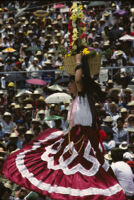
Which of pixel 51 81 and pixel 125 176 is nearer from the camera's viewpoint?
pixel 125 176

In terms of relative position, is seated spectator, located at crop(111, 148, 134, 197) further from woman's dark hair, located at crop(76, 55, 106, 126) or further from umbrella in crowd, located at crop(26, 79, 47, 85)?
umbrella in crowd, located at crop(26, 79, 47, 85)

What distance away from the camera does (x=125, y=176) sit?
5.25 meters

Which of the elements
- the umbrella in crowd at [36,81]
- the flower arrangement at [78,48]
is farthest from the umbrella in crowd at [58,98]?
the flower arrangement at [78,48]

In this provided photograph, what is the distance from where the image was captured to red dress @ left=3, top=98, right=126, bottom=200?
480 centimetres

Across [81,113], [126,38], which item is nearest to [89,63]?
[81,113]

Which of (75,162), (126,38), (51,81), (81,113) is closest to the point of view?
(75,162)

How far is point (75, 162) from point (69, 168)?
116mm

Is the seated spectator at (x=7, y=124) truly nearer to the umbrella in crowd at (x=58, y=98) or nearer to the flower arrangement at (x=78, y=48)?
the umbrella in crowd at (x=58, y=98)

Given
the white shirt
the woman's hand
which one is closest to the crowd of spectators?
the white shirt

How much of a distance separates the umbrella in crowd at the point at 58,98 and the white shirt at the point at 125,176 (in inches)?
214

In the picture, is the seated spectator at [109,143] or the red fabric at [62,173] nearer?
the red fabric at [62,173]

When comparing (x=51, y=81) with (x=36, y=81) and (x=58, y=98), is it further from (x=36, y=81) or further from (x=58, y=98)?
(x=58, y=98)

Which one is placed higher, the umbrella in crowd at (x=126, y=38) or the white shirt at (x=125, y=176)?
the umbrella in crowd at (x=126, y=38)

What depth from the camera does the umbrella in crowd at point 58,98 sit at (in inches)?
424
